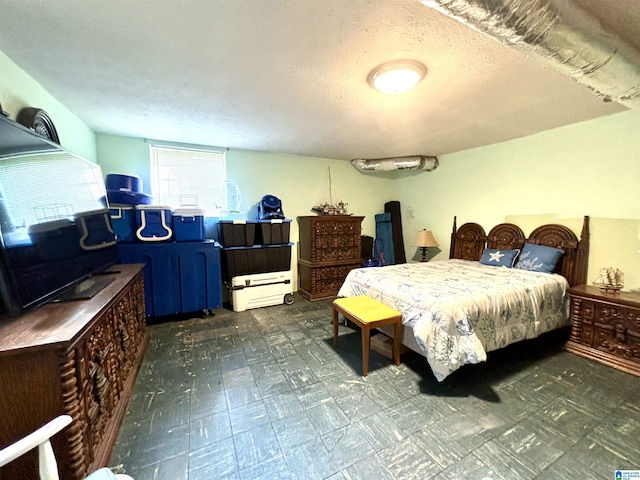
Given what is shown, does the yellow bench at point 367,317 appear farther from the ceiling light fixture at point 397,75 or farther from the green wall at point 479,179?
the green wall at point 479,179

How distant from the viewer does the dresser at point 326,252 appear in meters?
3.86

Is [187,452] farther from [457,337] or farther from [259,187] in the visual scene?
→ [259,187]

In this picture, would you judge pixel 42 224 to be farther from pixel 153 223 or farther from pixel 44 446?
pixel 153 223

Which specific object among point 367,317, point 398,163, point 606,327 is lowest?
point 606,327

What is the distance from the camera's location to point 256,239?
3.58m

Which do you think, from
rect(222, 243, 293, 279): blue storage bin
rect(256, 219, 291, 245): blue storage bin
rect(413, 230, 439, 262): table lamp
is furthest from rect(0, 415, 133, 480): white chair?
rect(413, 230, 439, 262): table lamp

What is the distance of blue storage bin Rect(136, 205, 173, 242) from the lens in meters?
2.77

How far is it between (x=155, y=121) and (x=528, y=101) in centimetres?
364

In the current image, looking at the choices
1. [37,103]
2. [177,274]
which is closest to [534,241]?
[177,274]

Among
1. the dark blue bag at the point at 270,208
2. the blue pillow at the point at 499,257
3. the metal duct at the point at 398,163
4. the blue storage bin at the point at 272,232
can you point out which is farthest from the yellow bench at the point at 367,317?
the metal duct at the point at 398,163

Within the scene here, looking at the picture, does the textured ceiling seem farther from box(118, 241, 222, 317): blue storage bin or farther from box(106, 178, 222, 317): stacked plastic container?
box(118, 241, 222, 317): blue storage bin

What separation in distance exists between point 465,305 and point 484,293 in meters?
0.31

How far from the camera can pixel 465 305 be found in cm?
191

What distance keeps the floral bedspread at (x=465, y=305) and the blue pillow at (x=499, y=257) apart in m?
0.19
